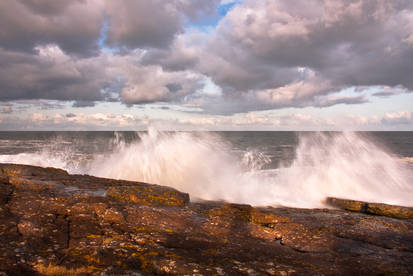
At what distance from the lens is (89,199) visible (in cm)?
821

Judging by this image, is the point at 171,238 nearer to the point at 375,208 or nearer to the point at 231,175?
the point at 375,208

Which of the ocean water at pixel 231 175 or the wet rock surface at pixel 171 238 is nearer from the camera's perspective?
the wet rock surface at pixel 171 238

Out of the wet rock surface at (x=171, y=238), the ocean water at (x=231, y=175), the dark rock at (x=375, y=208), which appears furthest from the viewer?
the ocean water at (x=231, y=175)

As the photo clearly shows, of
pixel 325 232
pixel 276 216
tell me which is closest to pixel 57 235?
pixel 276 216

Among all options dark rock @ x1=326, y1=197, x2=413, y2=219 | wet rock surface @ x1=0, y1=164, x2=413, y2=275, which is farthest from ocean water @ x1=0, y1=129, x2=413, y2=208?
wet rock surface @ x1=0, y1=164, x2=413, y2=275

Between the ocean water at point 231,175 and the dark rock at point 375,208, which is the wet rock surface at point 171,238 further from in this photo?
the ocean water at point 231,175

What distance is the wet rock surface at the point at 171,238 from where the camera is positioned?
17.0ft

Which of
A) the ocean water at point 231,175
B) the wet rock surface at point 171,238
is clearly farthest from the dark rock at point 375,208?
the wet rock surface at point 171,238

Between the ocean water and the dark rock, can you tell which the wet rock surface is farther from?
the ocean water

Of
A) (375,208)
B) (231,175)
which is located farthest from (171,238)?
(231,175)

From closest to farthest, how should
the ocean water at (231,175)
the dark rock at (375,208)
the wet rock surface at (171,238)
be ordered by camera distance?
the wet rock surface at (171,238)
the dark rock at (375,208)
the ocean water at (231,175)

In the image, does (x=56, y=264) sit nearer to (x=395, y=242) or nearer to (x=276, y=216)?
(x=276, y=216)

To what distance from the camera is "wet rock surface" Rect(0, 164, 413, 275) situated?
518 centimetres

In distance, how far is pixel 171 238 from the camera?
→ 659cm
